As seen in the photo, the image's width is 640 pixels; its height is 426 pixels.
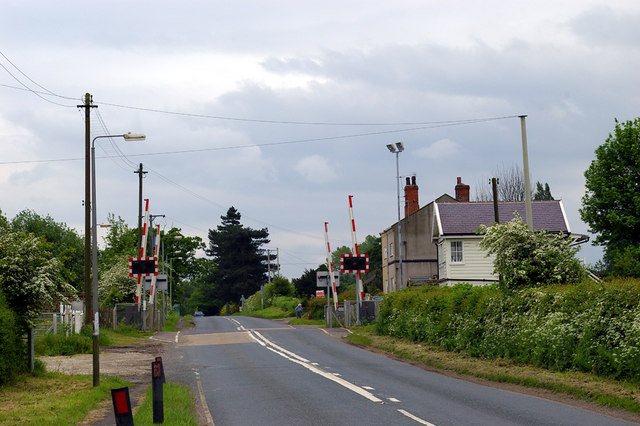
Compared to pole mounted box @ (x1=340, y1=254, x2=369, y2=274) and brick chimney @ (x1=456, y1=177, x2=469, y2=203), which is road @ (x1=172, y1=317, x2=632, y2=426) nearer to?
pole mounted box @ (x1=340, y1=254, x2=369, y2=274)

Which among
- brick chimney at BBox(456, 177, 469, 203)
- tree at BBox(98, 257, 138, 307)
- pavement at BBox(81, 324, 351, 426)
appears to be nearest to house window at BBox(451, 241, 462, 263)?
brick chimney at BBox(456, 177, 469, 203)

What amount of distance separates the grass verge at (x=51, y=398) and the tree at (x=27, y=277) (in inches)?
75.0

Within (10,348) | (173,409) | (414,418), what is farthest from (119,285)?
(414,418)

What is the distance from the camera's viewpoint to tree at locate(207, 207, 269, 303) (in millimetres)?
128875

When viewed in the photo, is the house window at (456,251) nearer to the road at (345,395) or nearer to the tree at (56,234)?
the road at (345,395)

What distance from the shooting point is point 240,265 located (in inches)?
5177

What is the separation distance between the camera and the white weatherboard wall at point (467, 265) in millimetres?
54875

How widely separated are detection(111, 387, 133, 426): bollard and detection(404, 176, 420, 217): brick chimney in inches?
2403

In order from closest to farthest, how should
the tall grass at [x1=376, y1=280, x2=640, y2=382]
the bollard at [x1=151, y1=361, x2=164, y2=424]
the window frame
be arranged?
the bollard at [x1=151, y1=361, x2=164, y2=424] < the tall grass at [x1=376, y1=280, x2=640, y2=382] < the window frame

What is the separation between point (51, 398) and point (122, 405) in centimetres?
668

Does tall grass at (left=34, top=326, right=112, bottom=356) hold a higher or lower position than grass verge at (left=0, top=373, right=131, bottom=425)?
higher

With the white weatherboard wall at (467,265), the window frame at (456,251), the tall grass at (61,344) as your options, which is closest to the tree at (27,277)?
the tall grass at (61,344)

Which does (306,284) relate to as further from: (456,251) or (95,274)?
(95,274)

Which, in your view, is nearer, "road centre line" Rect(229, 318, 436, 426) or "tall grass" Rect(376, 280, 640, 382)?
"road centre line" Rect(229, 318, 436, 426)
